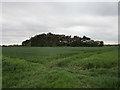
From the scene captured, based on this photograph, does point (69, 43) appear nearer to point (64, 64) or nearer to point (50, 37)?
point (50, 37)

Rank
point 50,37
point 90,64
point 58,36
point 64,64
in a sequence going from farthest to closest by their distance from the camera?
1. point 58,36
2. point 50,37
3. point 64,64
4. point 90,64

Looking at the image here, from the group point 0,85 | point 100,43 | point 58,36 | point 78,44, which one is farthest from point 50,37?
point 0,85

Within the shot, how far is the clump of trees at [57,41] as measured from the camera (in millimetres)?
67806

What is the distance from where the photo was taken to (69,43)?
71.8m

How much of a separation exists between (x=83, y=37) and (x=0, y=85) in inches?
2733

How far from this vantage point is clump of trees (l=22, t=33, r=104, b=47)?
67.8 meters

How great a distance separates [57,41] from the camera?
74.8 metres

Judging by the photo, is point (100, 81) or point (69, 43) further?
point (69, 43)

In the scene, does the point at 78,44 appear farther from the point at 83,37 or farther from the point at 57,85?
the point at 57,85

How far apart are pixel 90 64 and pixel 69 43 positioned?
56.3m

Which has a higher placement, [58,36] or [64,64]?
[58,36]

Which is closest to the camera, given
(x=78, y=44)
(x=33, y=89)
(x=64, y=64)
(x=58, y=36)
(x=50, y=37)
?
(x=33, y=89)

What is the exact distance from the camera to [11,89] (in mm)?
9258

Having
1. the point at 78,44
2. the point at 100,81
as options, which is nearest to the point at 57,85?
the point at 100,81
